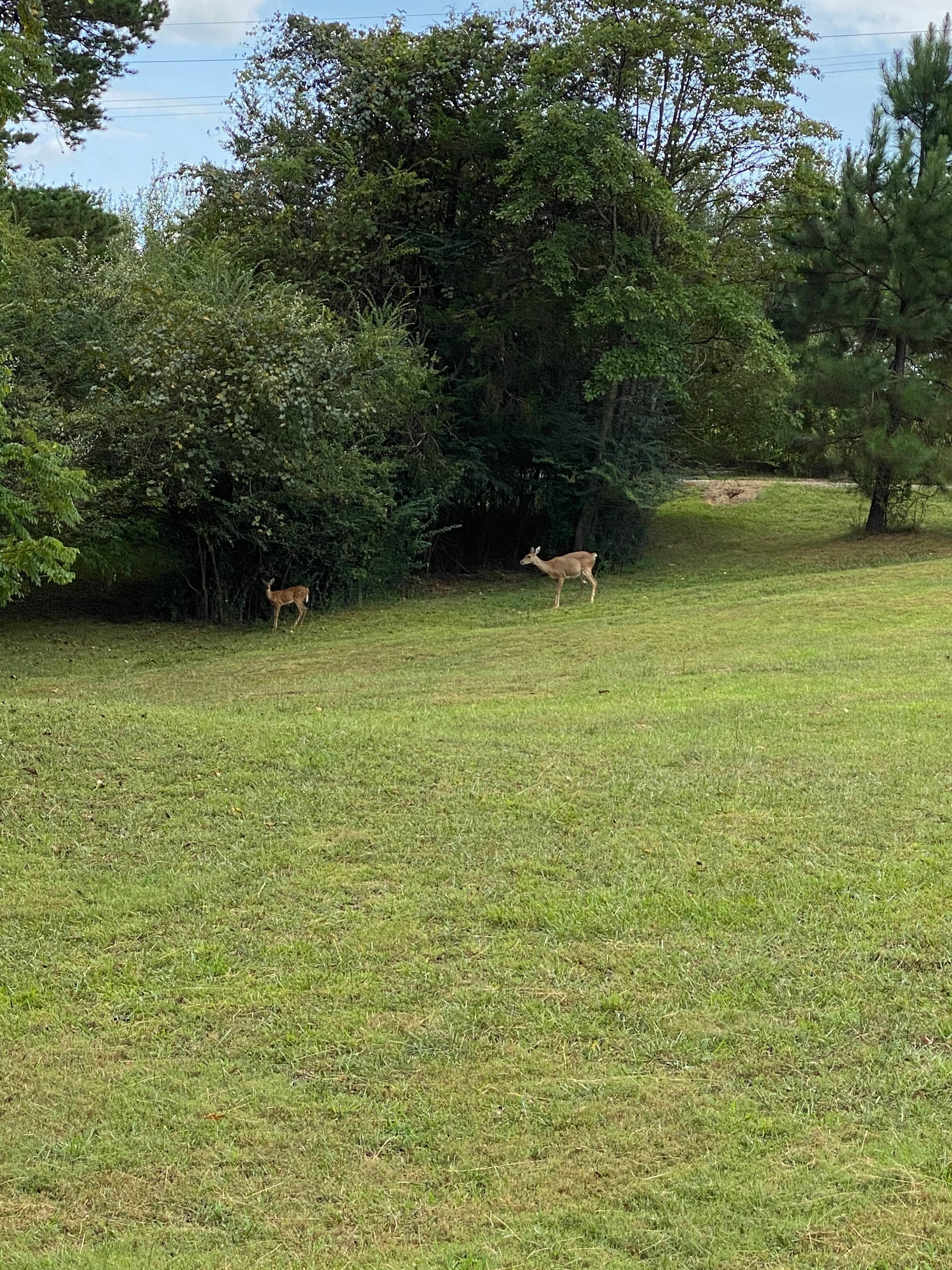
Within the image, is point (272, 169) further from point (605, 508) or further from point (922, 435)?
point (922, 435)

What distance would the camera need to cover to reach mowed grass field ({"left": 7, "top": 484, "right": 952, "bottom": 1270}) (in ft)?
11.4

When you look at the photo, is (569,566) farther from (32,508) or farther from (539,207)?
(32,508)

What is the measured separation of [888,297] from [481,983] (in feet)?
69.6

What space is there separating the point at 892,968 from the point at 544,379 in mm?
18304

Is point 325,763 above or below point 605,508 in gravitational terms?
below

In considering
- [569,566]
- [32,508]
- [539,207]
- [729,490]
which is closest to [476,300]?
[539,207]

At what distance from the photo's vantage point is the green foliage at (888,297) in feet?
71.5

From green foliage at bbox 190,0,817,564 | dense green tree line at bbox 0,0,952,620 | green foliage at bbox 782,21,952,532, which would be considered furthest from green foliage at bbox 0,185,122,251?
green foliage at bbox 782,21,952,532

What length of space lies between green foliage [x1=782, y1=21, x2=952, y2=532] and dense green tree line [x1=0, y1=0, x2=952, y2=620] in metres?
0.06

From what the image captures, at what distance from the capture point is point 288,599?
56.9 ft

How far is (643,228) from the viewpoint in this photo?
816 inches

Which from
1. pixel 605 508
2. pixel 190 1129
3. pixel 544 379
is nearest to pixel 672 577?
pixel 605 508

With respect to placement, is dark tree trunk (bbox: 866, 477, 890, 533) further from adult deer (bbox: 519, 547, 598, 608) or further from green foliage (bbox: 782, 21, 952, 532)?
adult deer (bbox: 519, 547, 598, 608)

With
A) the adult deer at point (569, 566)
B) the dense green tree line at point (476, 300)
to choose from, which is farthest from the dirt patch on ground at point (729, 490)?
the adult deer at point (569, 566)
